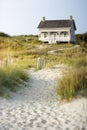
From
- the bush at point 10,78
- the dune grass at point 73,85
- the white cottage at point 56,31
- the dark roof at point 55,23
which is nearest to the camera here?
the dune grass at point 73,85

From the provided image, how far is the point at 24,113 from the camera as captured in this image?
25.6 feet

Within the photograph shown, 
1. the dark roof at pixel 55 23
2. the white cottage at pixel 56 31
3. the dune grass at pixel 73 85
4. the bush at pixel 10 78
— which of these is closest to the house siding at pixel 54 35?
the white cottage at pixel 56 31

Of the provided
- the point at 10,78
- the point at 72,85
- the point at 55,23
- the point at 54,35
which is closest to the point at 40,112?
the point at 72,85

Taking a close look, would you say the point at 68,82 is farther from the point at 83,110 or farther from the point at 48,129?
the point at 48,129

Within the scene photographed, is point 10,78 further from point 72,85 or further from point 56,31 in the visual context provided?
point 56,31

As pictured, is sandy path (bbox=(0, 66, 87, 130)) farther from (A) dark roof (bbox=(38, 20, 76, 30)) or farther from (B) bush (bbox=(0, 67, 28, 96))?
(A) dark roof (bbox=(38, 20, 76, 30))

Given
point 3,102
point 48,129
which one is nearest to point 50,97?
point 3,102

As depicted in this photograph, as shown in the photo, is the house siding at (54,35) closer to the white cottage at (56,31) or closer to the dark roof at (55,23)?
the white cottage at (56,31)

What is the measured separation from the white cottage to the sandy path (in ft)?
128

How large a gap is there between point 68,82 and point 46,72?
5.23 meters

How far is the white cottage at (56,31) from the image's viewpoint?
161ft

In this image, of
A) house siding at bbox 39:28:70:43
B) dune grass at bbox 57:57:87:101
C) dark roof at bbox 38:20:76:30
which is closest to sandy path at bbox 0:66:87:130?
dune grass at bbox 57:57:87:101

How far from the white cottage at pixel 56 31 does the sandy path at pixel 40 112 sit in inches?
1534

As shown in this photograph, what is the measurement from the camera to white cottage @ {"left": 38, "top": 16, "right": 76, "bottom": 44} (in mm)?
49219
